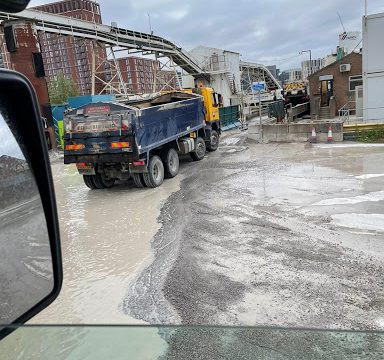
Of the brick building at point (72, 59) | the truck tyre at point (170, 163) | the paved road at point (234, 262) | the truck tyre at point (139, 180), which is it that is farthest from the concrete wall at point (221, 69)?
the paved road at point (234, 262)

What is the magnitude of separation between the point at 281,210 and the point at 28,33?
19.2 meters

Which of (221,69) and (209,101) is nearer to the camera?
(209,101)

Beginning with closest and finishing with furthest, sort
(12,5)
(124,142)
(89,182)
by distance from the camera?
1. (12,5)
2. (124,142)
3. (89,182)

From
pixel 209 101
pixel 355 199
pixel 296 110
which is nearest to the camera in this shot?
pixel 355 199

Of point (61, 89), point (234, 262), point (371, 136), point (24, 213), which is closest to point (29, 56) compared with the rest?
point (371, 136)

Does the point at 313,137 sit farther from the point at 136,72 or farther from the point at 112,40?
the point at 136,72

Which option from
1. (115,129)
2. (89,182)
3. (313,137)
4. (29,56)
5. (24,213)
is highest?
(29,56)

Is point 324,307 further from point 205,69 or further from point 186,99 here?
point 205,69

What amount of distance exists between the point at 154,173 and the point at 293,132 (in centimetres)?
884

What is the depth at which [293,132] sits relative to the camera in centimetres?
1803

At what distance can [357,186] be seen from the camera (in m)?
9.60

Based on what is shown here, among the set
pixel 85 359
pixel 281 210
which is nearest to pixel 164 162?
pixel 281 210

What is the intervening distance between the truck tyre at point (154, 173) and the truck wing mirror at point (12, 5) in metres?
9.98

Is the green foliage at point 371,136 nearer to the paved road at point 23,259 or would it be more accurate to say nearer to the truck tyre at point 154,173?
the truck tyre at point 154,173
